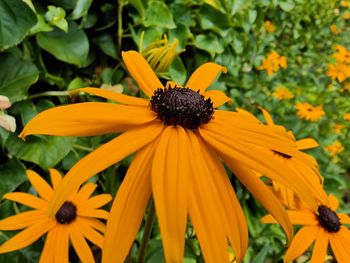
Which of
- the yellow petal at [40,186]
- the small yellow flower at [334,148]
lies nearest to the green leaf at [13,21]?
the yellow petal at [40,186]

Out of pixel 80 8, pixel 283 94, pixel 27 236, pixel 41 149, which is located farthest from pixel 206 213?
pixel 283 94

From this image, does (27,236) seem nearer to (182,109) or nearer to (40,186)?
(40,186)

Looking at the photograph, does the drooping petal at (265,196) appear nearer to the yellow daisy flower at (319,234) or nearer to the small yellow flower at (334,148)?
the yellow daisy flower at (319,234)

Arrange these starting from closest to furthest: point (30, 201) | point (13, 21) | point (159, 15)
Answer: point (30, 201) → point (13, 21) → point (159, 15)

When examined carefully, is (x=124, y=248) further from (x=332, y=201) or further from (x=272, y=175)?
(x=332, y=201)

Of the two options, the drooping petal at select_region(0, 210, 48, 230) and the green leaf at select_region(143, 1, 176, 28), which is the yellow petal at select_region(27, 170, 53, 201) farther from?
the green leaf at select_region(143, 1, 176, 28)

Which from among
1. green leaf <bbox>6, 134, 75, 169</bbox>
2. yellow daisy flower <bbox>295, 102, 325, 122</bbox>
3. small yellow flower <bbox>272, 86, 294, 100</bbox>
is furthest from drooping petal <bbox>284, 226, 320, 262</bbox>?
small yellow flower <bbox>272, 86, 294, 100</bbox>
